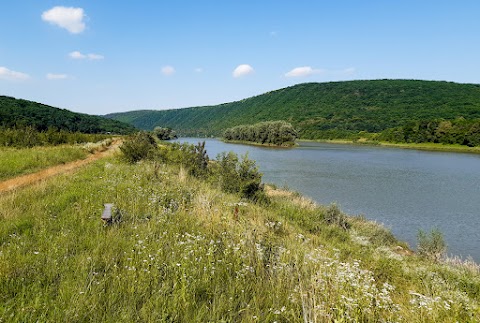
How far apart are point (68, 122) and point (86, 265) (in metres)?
98.1

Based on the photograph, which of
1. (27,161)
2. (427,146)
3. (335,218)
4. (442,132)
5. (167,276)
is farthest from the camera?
(427,146)

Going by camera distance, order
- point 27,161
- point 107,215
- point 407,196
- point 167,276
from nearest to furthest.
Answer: point 167,276 < point 107,215 < point 27,161 < point 407,196

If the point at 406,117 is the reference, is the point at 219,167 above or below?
below

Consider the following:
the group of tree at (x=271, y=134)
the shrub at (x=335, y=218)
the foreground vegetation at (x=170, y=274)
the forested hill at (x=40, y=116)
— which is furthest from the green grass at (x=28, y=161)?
the group of tree at (x=271, y=134)

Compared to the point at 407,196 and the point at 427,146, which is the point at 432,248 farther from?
the point at 427,146

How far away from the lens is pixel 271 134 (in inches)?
4060

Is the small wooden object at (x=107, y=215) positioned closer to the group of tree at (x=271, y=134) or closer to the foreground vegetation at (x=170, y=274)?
the foreground vegetation at (x=170, y=274)

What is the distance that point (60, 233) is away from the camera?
5.29m

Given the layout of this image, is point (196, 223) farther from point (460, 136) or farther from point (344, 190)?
point (460, 136)

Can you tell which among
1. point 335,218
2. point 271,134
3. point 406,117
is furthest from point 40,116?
point 406,117

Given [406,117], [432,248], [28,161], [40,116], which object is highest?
[406,117]

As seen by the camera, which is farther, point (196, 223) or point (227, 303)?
point (196, 223)

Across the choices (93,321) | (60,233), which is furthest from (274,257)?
(60,233)

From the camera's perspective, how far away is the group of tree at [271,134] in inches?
3903
